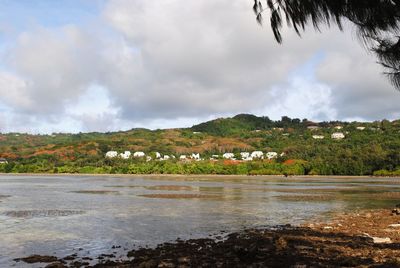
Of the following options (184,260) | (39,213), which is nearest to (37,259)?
(184,260)

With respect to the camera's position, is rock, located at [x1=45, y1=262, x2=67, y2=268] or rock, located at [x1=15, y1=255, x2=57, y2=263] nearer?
rock, located at [x1=45, y1=262, x2=67, y2=268]

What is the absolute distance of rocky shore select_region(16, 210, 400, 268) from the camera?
13117 millimetres

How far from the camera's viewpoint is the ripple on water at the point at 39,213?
1178 inches

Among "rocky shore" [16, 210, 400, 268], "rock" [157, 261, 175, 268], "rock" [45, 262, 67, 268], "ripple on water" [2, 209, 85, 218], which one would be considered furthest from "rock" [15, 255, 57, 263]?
"ripple on water" [2, 209, 85, 218]

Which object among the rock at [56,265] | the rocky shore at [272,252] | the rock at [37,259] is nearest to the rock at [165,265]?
the rocky shore at [272,252]

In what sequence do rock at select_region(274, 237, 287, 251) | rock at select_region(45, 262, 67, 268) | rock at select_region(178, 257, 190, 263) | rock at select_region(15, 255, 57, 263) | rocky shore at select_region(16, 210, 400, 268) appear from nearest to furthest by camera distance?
rocky shore at select_region(16, 210, 400, 268) < rock at select_region(178, 257, 190, 263) < rock at select_region(45, 262, 67, 268) < rock at select_region(274, 237, 287, 251) < rock at select_region(15, 255, 57, 263)

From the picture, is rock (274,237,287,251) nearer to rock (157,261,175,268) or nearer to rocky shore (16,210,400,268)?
rocky shore (16,210,400,268)

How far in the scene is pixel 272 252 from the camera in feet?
49.1

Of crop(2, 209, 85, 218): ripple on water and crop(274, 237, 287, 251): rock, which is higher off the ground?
crop(274, 237, 287, 251): rock

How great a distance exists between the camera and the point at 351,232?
20.1 metres

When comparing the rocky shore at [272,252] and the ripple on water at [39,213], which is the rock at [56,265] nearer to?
the rocky shore at [272,252]

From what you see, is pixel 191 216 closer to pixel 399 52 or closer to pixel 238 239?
pixel 238 239

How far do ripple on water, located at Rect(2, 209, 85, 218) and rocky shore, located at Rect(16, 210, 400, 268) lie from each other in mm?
14292

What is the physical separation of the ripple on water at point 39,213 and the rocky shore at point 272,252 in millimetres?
14292
